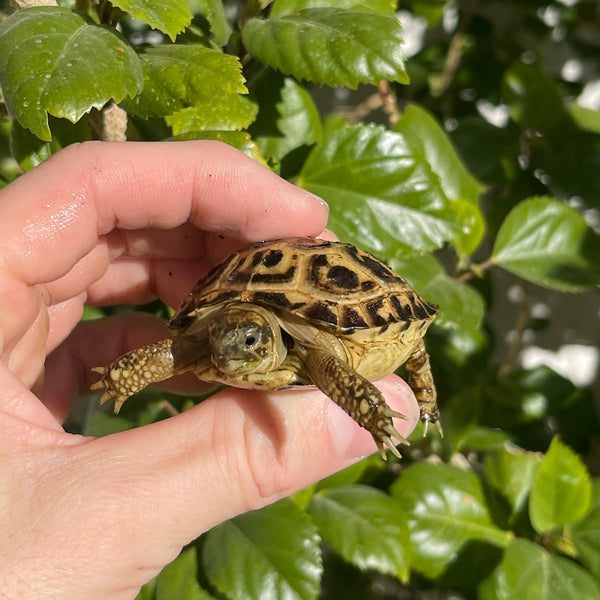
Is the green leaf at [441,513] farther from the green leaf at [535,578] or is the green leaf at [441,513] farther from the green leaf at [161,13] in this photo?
the green leaf at [161,13]

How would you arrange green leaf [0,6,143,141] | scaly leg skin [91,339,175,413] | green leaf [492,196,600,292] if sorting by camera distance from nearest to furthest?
green leaf [0,6,143,141] < scaly leg skin [91,339,175,413] < green leaf [492,196,600,292]

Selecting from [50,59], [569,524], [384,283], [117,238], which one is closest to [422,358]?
[384,283]

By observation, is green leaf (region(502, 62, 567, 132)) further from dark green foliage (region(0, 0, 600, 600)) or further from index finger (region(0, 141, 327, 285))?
index finger (region(0, 141, 327, 285))

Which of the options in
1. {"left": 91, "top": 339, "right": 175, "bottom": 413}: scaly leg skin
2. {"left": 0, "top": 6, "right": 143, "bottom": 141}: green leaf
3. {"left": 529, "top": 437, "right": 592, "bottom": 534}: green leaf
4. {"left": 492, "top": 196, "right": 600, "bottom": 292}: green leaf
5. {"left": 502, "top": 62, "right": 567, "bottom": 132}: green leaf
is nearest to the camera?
{"left": 0, "top": 6, "right": 143, "bottom": 141}: green leaf

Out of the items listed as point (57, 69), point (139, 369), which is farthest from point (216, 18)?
point (139, 369)

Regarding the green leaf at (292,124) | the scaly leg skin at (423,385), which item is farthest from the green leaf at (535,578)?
the green leaf at (292,124)

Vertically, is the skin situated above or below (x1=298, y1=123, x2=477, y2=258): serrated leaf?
below

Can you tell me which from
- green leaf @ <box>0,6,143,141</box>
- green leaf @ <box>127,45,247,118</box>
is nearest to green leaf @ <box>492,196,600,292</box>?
green leaf @ <box>127,45,247,118</box>

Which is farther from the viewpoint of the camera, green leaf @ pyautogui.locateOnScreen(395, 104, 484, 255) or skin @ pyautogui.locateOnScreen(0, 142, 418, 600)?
green leaf @ pyautogui.locateOnScreen(395, 104, 484, 255)
